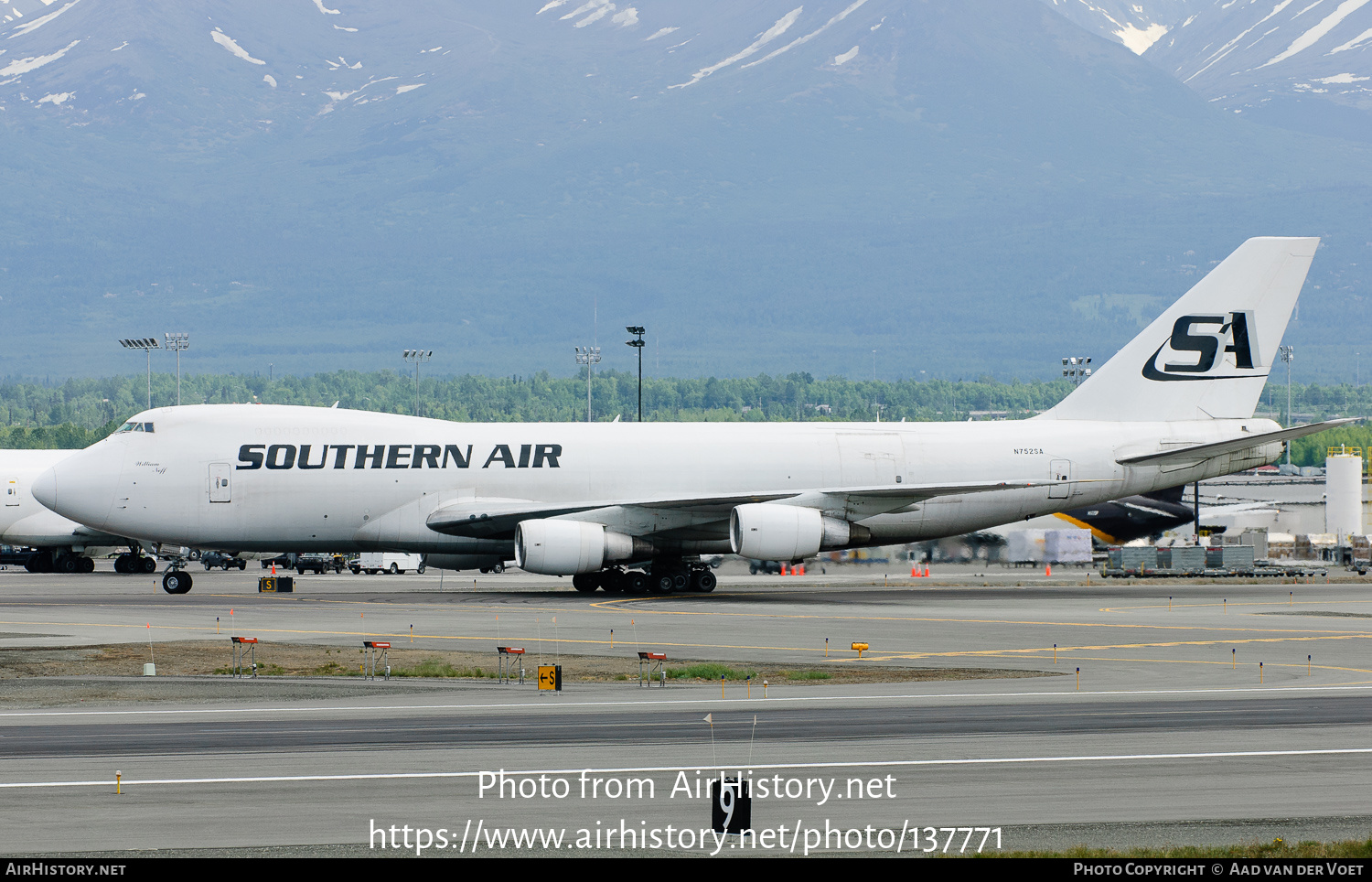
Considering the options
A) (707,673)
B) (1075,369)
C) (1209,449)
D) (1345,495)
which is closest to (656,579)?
(1209,449)

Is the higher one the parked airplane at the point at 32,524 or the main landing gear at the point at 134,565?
the parked airplane at the point at 32,524

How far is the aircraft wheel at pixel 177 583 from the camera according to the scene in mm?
49031

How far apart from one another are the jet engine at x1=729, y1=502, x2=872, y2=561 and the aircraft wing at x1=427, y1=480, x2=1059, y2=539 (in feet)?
1.72

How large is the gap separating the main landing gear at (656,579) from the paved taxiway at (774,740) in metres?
10.6

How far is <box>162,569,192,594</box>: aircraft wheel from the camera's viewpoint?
1930 inches

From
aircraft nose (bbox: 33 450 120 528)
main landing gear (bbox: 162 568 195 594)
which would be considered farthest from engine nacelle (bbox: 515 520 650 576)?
aircraft nose (bbox: 33 450 120 528)

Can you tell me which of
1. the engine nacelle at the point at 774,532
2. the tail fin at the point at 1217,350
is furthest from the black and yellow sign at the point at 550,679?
the tail fin at the point at 1217,350

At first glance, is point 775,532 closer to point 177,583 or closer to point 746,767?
point 177,583

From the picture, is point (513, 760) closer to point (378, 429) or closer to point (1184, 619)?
point (1184, 619)

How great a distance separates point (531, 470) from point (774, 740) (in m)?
28.8

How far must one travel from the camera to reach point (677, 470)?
49.1 meters

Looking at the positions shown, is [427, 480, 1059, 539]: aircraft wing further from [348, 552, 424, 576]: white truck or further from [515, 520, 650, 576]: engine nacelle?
[348, 552, 424, 576]: white truck

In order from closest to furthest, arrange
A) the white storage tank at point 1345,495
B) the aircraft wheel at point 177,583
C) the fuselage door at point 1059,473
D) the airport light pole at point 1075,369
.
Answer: the aircraft wheel at point 177,583 → the fuselage door at point 1059,473 → the white storage tank at point 1345,495 → the airport light pole at point 1075,369

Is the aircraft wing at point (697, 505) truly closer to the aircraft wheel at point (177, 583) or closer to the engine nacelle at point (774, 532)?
the engine nacelle at point (774, 532)
